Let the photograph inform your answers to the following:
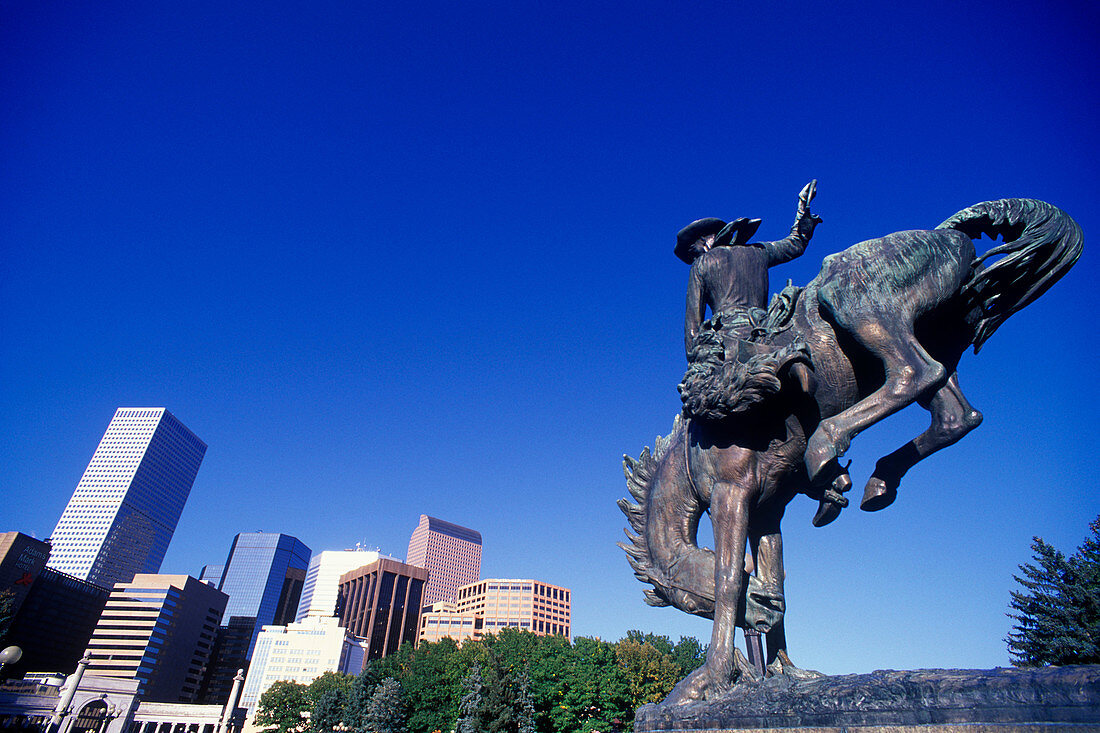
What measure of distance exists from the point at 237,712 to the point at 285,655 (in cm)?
2963

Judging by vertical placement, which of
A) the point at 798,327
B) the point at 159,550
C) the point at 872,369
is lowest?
the point at 872,369

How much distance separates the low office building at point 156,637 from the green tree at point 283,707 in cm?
5245

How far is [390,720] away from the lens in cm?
3953

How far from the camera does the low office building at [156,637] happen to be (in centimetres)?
10091

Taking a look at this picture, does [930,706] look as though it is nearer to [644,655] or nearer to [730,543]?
[730,543]

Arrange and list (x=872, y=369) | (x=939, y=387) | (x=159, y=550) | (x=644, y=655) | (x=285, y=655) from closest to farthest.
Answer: (x=939, y=387), (x=872, y=369), (x=644, y=655), (x=285, y=655), (x=159, y=550)

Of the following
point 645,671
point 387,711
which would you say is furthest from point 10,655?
point 645,671

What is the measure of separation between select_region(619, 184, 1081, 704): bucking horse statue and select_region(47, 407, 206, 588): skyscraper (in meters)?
198

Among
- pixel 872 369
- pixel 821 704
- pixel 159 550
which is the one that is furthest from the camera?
pixel 159 550

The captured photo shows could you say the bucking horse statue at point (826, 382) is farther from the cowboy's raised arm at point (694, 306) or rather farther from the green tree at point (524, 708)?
the green tree at point (524, 708)

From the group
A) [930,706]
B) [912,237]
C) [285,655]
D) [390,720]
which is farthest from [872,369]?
[285,655]

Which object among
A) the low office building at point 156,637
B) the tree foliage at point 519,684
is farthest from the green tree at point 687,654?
the low office building at point 156,637

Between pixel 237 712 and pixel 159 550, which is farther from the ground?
pixel 159 550

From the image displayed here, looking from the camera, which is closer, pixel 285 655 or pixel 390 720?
pixel 390 720
